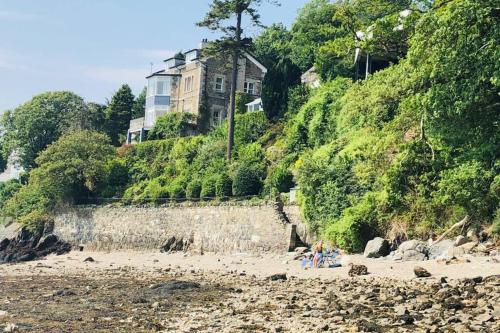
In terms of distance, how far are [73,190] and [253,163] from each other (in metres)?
14.0

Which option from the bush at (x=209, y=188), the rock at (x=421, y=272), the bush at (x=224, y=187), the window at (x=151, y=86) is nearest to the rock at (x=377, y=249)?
the rock at (x=421, y=272)

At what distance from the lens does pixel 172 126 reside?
51.7 m

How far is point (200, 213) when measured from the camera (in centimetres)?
3369

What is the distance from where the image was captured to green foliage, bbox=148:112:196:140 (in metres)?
51.2

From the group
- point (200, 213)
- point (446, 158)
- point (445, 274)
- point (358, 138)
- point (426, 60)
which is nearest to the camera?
point (445, 274)

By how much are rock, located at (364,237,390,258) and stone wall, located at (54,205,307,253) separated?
19.4 feet

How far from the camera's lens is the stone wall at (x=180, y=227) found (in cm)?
2876

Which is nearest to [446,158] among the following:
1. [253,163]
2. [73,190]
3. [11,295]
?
[11,295]

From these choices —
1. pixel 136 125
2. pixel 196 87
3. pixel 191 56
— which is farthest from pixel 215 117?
pixel 136 125

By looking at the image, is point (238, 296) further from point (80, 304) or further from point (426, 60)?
point (426, 60)

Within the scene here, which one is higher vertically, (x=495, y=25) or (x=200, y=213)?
(x=495, y=25)

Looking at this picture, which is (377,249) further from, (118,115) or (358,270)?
(118,115)

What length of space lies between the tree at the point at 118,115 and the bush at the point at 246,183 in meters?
30.7

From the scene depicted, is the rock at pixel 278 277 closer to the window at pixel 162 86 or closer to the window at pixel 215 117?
the window at pixel 215 117
